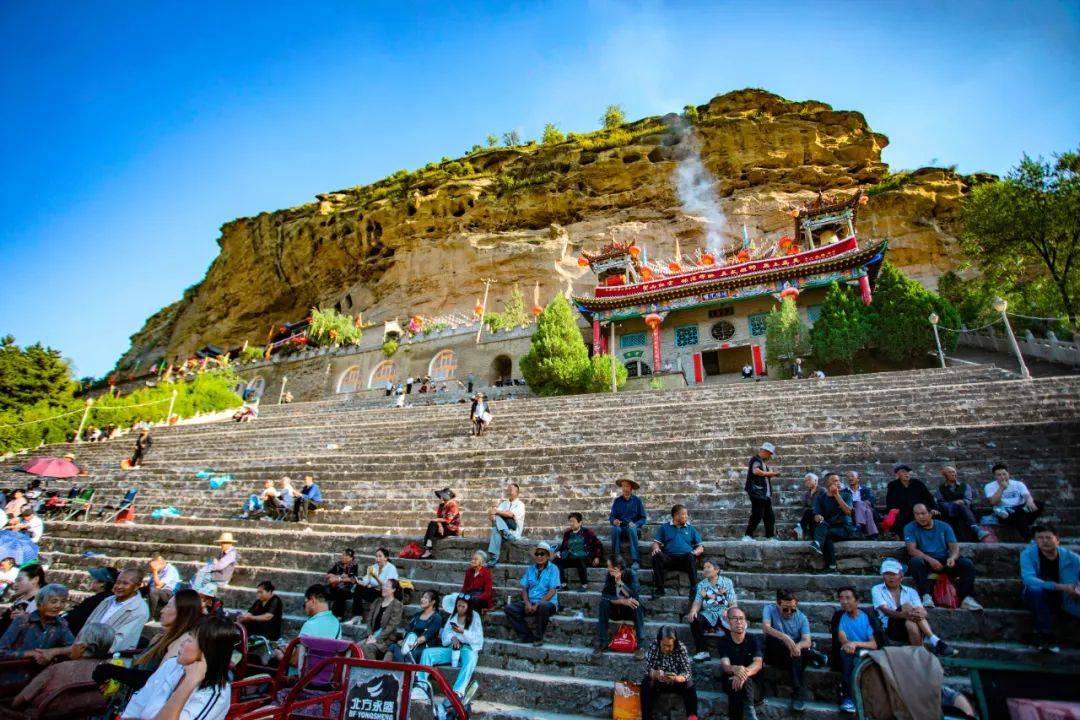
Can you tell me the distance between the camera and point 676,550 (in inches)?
214

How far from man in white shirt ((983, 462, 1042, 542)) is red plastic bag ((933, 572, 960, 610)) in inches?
61.9

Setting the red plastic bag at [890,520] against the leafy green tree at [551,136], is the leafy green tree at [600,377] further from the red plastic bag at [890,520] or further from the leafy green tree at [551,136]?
the leafy green tree at [551,136]

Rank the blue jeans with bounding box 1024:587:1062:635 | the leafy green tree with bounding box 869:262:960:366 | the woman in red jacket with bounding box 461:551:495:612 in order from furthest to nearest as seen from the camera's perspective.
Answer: the leafy green tree with bounding box 869:262:960:366, the woman in red jacket with bounding box 461:551:495:612, the blue jeans with bounding box 1024:587:1062:635

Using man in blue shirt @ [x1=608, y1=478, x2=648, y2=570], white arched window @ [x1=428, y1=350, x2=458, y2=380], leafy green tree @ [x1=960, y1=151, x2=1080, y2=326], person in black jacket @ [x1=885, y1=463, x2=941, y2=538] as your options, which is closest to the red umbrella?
man in blue shirt @ [x1=608, y1=478, x2=648, y2=570]

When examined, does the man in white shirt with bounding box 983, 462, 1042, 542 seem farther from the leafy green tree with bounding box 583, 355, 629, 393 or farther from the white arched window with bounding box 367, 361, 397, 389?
the white arched window with bounding box 367, 361, 397, 389

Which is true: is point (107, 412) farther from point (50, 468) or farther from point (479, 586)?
point (479, 586)

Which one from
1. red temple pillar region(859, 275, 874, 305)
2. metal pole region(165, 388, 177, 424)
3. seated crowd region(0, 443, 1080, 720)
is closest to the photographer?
seated crowd region(0, 443, 1080, 720)

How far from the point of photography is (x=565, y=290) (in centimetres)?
3114

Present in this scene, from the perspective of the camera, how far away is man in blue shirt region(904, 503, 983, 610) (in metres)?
4.59

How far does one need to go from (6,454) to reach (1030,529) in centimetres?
2463

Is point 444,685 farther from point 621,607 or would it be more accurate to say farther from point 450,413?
point 450,413

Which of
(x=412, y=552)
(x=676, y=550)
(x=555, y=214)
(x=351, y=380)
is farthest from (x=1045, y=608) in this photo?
(x=555, y=214)

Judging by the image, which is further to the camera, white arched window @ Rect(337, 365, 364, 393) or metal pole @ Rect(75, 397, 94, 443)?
white arched window @ Rect(337, 365, 364, 393)

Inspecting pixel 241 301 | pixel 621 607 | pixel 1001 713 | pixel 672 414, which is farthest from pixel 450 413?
pixel 241 301
